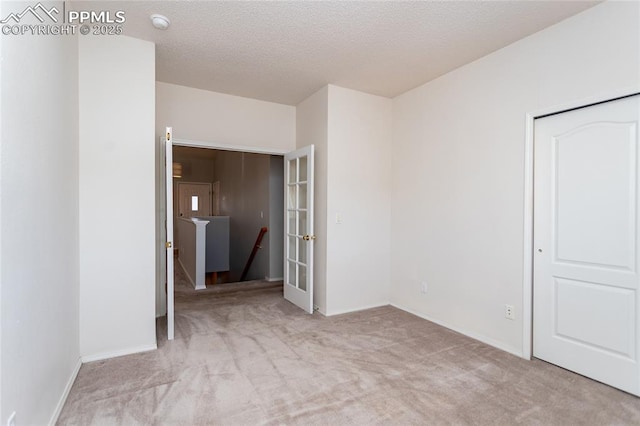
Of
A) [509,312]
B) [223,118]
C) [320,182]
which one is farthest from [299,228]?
[509,312]

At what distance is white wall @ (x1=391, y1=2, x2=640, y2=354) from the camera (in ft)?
7.61

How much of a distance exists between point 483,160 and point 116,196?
10.7 ft

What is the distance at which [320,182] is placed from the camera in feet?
12.7

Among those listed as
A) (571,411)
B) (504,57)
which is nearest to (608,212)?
(571,411)

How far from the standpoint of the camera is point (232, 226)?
7.78 meters

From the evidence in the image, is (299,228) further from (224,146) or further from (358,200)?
(224,146)

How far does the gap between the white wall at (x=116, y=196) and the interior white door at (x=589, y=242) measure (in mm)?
3273

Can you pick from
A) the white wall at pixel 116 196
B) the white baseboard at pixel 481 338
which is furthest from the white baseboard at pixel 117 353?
the white baseboard at pixel 481 338

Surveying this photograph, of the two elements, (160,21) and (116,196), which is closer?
(160,21)

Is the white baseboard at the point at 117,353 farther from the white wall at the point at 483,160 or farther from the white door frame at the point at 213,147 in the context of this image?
the white wall at the point at 483,160

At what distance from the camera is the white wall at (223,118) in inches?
146

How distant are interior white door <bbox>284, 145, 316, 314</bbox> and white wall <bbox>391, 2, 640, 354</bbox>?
114 cm

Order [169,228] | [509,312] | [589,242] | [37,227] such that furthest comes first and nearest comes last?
[169,228] → [509,312] → [589,242] → [37,227]

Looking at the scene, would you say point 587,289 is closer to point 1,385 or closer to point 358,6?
point 358,6
